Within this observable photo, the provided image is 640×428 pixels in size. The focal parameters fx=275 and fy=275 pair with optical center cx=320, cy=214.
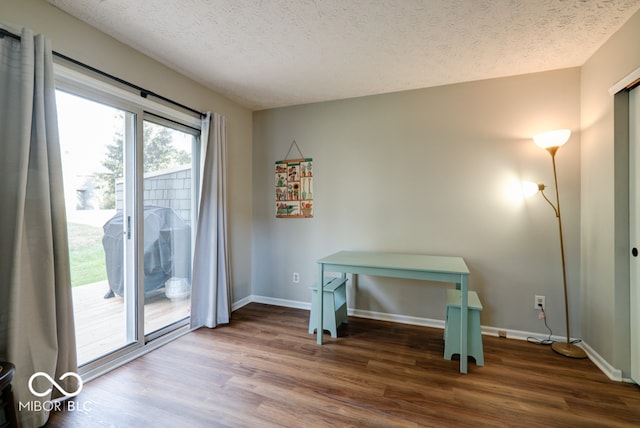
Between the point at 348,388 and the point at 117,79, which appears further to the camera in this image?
the point at 117,79

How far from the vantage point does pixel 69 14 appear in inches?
72.0

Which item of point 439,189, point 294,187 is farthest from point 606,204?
point 294,187

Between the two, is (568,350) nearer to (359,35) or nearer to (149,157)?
(359,35)

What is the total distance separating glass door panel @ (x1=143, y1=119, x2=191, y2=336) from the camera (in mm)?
2465

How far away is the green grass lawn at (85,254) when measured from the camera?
1.92 m

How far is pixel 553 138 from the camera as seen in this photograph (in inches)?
86.3

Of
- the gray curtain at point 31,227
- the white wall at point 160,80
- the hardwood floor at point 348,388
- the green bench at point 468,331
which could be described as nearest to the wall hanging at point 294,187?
the white wall at point 160,80

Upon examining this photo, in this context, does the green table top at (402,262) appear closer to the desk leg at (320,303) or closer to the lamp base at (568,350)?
the desk leg at (320,303)

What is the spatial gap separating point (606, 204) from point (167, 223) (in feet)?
12.1

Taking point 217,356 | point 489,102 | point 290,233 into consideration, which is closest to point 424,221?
point 489,102

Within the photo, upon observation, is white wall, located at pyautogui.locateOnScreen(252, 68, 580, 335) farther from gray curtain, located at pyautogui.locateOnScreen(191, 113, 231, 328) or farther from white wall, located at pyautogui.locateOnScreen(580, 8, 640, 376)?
gray curtain, located at pyautogui.locateOnScreen(191, 113, 231, 328)

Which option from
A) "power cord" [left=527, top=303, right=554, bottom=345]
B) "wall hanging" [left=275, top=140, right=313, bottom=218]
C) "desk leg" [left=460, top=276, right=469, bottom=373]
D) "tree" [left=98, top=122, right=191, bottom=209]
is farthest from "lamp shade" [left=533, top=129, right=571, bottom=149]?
"tree" [left=98, top=122, right=191, bottom=209]

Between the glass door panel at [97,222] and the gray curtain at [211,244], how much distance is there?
62 centimetres

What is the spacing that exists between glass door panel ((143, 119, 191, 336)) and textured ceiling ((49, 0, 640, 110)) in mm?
719
